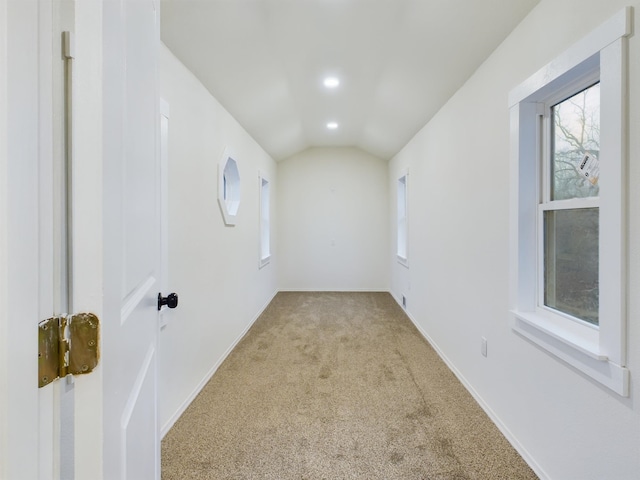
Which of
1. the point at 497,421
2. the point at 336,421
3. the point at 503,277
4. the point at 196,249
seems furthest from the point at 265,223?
the point at 497,421

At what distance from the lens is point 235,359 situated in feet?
9.63

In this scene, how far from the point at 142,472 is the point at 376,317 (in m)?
3.70

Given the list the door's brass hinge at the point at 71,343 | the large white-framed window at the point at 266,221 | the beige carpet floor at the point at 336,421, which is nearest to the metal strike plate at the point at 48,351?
the door's brass hinge at the point at 71,343

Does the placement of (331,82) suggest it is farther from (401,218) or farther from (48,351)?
(48,351)

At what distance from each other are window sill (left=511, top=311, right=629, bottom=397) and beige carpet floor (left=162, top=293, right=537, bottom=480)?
25.0 inches

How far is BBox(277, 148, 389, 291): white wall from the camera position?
233 inches

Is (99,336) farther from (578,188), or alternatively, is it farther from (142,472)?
(578,188)

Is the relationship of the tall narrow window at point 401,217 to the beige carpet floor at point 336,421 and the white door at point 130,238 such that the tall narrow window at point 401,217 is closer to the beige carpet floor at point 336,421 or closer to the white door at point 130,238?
the beige carpet floor at point 336,421

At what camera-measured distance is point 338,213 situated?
5.94 meters

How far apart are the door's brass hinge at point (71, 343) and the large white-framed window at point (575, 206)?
1489 millimetres

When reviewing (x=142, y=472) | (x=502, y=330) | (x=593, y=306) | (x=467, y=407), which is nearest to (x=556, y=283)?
(x=593, y=306)

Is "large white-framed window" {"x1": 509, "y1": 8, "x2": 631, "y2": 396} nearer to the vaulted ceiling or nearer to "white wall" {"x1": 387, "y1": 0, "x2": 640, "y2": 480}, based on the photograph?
"white wall" {"x1": 387, "y1": 0, "x2": 640, "y2": 480}

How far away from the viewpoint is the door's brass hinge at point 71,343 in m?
0.50

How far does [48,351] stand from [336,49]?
2.61 meters
